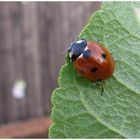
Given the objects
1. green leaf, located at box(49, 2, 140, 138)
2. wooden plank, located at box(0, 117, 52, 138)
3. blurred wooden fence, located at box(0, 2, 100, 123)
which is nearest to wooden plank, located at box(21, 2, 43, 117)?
blurred wooden fence, located at box(0, 2, 100, 123)

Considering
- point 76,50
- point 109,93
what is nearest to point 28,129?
point 76,50

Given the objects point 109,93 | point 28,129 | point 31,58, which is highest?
point 109,93

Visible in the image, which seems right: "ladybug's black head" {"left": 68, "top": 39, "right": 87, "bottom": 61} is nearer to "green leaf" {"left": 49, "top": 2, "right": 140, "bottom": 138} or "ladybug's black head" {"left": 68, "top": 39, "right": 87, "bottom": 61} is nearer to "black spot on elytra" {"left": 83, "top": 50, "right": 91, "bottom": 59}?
"black spot on elytra" {"left": 83, "top": 50, "right": 91, "bottom": 59}

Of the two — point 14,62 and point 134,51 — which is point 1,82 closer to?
point 14,62

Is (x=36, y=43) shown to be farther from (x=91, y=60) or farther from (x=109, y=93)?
(x=109, y=93)

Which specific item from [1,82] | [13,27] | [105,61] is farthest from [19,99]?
[105,61]

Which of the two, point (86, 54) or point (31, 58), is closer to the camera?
point (86, 54)
